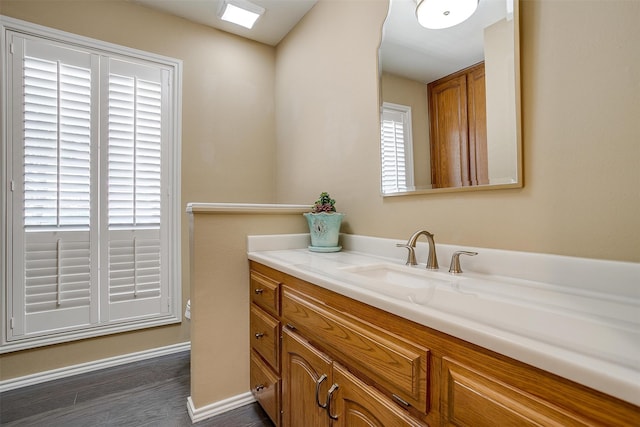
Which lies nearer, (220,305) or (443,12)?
(443,12)

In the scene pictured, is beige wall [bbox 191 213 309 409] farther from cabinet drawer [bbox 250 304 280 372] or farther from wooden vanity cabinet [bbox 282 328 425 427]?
wooden vanity cabinet [bbox 282 328 425 427]

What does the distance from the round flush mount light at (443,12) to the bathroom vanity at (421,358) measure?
0.95 metres

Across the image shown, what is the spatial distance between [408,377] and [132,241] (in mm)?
2194

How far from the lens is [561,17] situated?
931 millimetres

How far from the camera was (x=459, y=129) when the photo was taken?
4.12ft

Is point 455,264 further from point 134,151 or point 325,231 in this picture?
point 134,151

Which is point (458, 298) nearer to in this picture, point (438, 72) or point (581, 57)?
point (581, 57)

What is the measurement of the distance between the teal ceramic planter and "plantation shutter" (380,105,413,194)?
12.5 inches

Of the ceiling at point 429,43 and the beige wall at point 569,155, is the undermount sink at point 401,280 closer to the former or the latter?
the beige wall at point 569,155

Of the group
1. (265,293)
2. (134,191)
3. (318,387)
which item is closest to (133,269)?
(134,191)

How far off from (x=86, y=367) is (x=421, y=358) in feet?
7.95

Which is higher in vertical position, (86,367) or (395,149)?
(395,149)

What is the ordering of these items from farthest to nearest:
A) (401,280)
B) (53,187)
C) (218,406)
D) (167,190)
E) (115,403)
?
(167,190) → (53,187) → (115,403) → (218,406) → (401,280)

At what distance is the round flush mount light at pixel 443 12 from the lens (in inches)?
47.3
